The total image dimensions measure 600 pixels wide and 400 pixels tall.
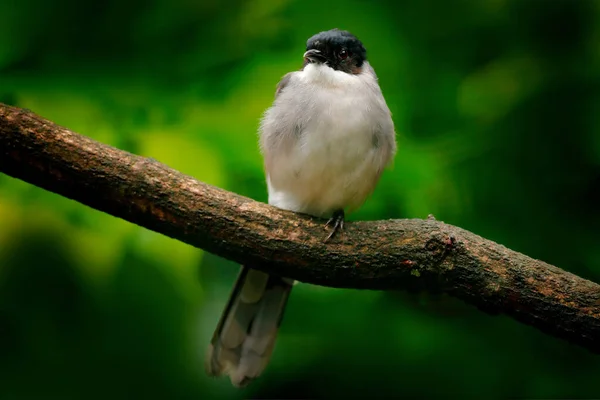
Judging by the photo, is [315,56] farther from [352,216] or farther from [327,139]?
[352,216]

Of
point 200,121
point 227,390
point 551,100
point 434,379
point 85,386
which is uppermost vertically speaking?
point 551,100

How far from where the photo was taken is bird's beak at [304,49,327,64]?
9.03ft

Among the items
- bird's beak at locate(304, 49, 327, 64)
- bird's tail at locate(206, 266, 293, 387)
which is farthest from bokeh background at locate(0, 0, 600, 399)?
bird's beak at locate(304, 49, 327, 64)

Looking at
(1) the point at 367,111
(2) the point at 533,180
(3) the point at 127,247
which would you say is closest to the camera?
(1) the point at 367,111

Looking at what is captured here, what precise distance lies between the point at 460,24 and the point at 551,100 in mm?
583

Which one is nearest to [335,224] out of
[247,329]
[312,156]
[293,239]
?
[293,239]

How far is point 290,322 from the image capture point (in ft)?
10.4

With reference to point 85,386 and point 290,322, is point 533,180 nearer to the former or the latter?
point 290,322

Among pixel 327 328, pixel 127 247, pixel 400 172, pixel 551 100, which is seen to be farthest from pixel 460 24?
pixel 127 247

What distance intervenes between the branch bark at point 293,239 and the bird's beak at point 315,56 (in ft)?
2.64

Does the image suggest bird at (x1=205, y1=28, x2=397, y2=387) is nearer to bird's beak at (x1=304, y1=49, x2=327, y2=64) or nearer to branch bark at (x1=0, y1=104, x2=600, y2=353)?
bird's beak at (x1=304, y1=49, x2=327, y2=64)

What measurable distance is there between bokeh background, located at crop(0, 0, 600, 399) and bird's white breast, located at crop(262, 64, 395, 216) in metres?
0.39

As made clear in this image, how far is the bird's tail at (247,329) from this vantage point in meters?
2.82

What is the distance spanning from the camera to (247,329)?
2.85 meters
